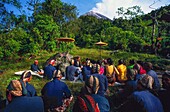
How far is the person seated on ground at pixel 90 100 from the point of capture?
10.9ft

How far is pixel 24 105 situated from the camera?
382 cm

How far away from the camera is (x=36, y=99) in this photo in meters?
3.97

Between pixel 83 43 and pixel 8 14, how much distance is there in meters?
16.5

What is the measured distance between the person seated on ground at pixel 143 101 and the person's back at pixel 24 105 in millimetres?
1445

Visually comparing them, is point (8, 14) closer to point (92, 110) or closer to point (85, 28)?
point (92, 110)

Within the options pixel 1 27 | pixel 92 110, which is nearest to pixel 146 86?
pixel 92 110

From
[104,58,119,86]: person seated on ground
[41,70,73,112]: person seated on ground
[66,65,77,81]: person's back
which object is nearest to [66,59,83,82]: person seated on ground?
[66,65,77,81]: person's back

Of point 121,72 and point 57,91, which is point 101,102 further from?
point 121,72

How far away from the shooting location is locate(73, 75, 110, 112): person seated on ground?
10.9 ft

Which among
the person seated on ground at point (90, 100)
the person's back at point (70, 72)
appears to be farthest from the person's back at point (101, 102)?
the person's back at point (70, 72)

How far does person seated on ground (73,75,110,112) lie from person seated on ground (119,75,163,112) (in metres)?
0.41

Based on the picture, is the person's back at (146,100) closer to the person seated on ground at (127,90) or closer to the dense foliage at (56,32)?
the person seated on ground at (127,90)

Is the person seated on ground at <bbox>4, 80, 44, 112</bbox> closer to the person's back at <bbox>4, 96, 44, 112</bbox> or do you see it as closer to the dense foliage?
the person's back at <bbox>4, 96, 44, 112</bbox>

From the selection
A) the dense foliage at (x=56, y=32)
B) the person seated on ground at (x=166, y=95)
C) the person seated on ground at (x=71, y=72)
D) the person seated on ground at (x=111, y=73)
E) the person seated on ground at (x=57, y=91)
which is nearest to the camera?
the person seated on ground at (x=166, y=95)
